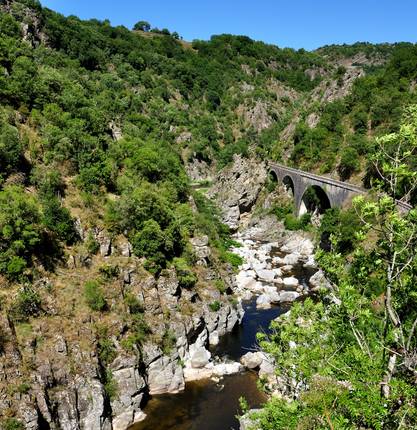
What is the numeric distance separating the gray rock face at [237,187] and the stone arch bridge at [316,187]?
424 cm

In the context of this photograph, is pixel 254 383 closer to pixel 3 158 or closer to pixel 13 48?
pixel 3 158

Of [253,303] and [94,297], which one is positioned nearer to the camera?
[94,297]

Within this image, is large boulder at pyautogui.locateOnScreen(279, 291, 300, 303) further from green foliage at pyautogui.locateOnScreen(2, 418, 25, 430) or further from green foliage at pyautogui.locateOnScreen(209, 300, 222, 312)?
green foliage at pyautogui.locateOnScreen(2, 418, 25, 430)

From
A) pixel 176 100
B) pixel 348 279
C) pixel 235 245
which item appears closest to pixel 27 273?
pixel 348 279

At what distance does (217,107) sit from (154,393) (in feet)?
437

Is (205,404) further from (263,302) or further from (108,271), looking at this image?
(263,302)

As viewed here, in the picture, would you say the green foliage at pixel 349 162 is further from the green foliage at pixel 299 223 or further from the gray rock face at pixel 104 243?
the gray rock face at pixel 104 243

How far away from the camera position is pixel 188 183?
6550 centimetres

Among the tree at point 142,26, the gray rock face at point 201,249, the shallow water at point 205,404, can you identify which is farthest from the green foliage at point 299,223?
the tree at point 142,26

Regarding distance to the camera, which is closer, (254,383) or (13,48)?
(254,383)

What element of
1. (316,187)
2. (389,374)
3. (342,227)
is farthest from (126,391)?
(316,187)

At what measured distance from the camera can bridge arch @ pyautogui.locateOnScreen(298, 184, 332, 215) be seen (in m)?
74.2

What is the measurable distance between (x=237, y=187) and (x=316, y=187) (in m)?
22.5

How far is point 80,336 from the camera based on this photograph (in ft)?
95.6
